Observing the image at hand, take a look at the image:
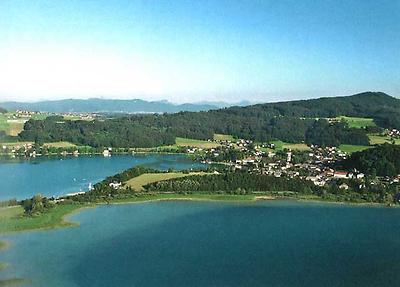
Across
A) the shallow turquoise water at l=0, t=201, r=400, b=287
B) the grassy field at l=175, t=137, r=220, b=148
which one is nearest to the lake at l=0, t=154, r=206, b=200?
the grassy field at l=175, t=137, r=220, b=148

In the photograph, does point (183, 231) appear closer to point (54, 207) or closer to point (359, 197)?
point (54, 207)

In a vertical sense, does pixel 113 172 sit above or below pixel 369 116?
below

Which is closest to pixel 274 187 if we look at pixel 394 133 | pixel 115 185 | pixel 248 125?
pixel 115 185

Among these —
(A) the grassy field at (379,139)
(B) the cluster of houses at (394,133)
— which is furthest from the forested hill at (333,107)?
(A) the grassy field at (379,139)

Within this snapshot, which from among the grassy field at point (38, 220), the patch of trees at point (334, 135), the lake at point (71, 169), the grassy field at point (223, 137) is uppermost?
the patch of trees at point (334, 135)

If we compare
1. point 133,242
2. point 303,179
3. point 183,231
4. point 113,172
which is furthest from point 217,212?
point 113,172

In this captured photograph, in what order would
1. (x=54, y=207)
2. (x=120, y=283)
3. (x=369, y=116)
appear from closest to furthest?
(x=120, y=283)
(x=54, y=207)
(x=369, y=116)

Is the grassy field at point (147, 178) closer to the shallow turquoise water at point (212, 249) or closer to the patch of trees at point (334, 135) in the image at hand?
the shallow turquoise water at point (212, 249)

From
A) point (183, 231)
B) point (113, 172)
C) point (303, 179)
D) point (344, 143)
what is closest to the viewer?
point (183, 231)

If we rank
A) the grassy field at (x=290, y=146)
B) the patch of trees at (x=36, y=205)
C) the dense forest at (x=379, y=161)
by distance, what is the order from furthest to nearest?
the grassy field at (x=290, y=146) < the dense forest at (x=379, y=161) < the patch of trees at (x=36, y=205)
